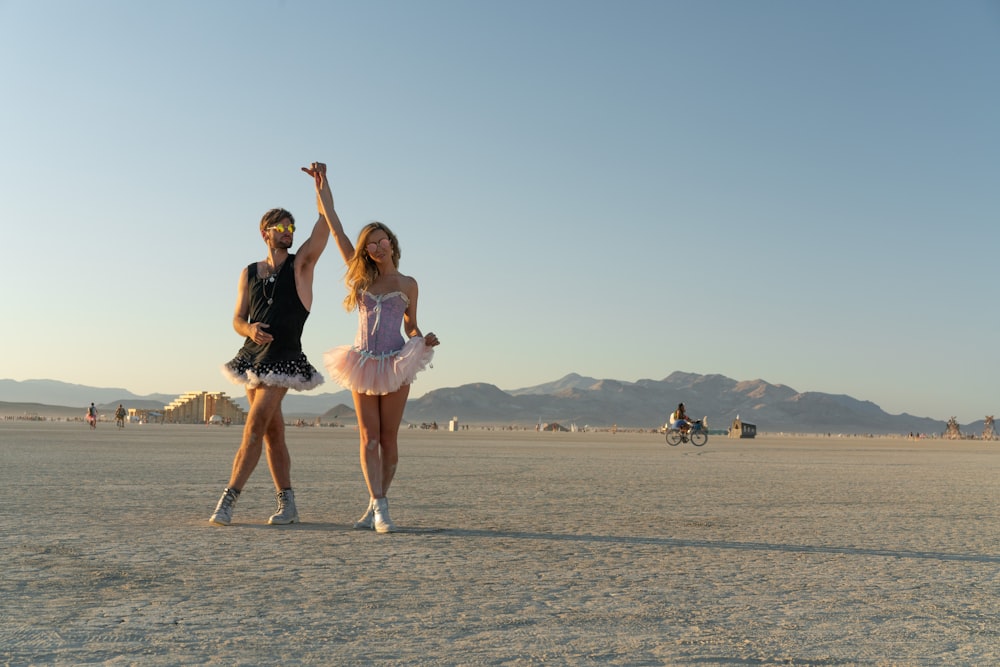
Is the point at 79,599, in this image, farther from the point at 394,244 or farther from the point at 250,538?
the point at 394,244

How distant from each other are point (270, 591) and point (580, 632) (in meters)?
1.47

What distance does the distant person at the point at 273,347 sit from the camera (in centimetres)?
665

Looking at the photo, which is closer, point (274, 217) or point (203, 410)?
point (274, 217)

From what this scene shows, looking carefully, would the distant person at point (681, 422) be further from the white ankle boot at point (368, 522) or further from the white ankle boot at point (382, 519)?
the white ankle boot at point (382, 519)

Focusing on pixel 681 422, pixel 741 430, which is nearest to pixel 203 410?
pixel 741 430

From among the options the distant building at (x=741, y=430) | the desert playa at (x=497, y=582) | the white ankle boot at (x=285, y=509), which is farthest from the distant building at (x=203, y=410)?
the white ankle boot at (x=285, y=509)

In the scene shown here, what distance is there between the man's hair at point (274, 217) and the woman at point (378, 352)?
300 mm

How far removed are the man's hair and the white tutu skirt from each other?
1.04 m

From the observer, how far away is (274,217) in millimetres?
6949

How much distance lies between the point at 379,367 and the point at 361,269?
0.73 m

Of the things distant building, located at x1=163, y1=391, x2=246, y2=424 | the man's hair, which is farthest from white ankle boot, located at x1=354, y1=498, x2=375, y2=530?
distant building, located at x1=163, y1=391, x2=246, y2=424

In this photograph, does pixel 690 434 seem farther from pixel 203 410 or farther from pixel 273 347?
pixel 203 410

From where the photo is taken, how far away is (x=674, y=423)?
1453 inches

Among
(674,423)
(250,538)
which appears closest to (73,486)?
(250,538)
